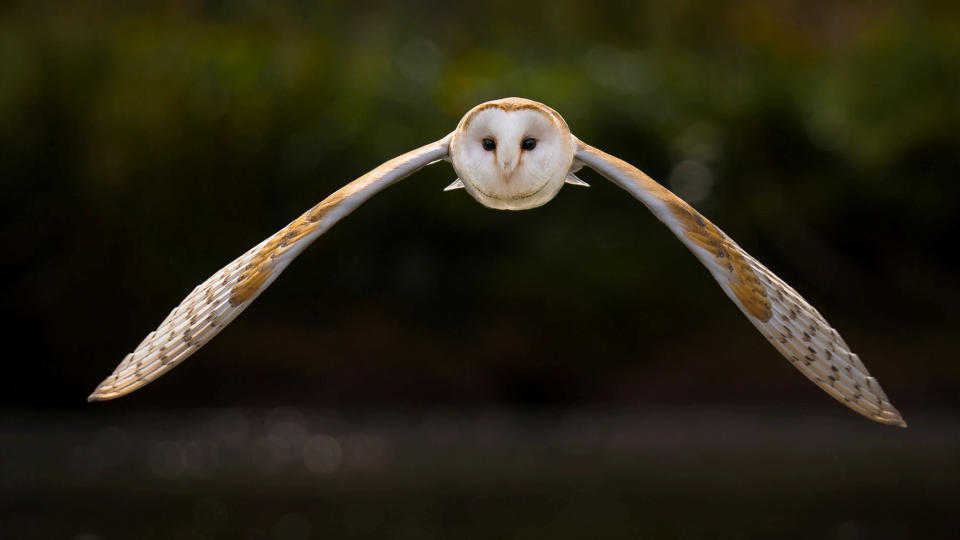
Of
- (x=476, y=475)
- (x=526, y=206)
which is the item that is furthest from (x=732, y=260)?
(x=476, y=475)

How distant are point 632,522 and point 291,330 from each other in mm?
2986

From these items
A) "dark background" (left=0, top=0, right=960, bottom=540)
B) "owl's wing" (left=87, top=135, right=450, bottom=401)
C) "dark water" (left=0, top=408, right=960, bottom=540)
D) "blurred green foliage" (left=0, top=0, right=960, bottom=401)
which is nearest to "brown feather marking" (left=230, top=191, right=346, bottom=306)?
"owl's wing" (left=87, top=135, right=450, bottom=401)

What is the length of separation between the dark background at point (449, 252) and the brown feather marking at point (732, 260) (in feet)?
18.3

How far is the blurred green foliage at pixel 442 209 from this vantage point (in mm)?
9414

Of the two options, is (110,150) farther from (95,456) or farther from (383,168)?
(383,168)

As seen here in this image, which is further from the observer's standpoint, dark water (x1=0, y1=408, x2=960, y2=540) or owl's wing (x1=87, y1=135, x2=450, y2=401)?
dark water (x1=0, y1=408, x2=960, y2=540)

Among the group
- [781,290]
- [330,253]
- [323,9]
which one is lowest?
[781,290]

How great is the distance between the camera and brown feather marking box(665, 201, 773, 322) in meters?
3.17

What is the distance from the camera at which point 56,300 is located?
934 centimetres

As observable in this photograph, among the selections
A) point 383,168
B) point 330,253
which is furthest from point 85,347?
point 383,168

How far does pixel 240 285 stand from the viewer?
10.8 ft

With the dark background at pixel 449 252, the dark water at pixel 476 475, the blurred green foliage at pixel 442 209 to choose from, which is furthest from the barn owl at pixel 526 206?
the blurred green foliage at pixel 442 209

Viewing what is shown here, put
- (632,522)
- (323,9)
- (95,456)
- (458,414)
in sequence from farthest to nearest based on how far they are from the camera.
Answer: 1. (323,9)
2. (458,414)
3. (95,456)
4. (632,522)

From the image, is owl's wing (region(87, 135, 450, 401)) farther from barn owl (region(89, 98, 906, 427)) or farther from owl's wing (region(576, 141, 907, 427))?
owl's wing (region(576, 141, 907, 427))
